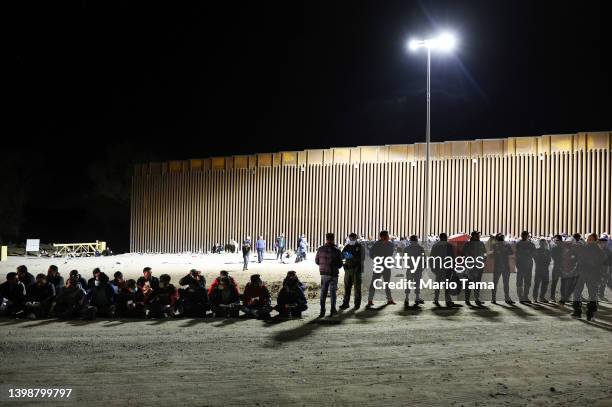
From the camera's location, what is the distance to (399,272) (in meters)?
19.1

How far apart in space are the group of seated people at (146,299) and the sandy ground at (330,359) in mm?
453

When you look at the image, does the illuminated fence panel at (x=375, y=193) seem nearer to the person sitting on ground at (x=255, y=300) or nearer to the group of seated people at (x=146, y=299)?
the group of seated people at (x=146, y=299)

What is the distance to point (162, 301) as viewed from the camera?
12.6 m

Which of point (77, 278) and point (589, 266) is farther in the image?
point (77, 278)

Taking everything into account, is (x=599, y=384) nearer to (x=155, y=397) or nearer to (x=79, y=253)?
(x=155, y=397)

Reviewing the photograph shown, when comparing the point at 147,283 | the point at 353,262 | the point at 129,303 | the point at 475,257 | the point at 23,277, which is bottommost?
the point at 129,303

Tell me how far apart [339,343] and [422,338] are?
151cm

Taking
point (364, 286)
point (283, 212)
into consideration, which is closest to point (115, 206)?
point (283, 212)

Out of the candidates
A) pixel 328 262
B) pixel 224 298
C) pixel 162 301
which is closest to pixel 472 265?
pixel 328 262

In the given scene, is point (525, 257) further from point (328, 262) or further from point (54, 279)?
point (54, 279)

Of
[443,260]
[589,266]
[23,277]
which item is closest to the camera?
[589,266]

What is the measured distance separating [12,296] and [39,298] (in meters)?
0.58

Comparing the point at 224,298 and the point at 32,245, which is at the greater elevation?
the point at 32,245

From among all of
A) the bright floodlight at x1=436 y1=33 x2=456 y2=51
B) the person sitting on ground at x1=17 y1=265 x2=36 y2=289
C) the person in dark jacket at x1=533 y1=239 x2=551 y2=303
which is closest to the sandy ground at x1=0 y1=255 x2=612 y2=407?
the person in dark jacket at x1=533 y1=239 x2=551 y2=303
